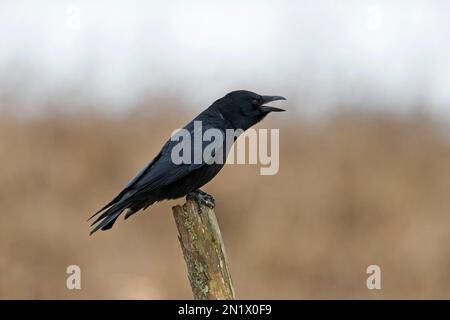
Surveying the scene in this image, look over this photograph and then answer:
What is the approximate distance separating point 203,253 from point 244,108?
7.49 feet

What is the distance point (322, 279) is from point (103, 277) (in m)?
2.43

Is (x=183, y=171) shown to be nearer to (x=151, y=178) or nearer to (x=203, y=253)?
(x=151, y=178)

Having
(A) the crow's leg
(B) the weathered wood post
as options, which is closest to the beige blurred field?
(A) the crow's leg

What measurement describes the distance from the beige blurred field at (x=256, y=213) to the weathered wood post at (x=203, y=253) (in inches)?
170

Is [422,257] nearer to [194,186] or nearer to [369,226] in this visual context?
[369,226]

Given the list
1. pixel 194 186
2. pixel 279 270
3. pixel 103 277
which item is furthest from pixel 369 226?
pixel 194 186

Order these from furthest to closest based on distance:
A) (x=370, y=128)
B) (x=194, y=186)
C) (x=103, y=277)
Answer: (x=370, y=128), (x=103, y=277), (x=194, y=186)

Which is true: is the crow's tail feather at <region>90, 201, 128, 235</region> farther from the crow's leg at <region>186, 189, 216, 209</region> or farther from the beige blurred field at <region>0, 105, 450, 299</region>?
the beige blurred field at <region>0, 105, 450, 299</region>

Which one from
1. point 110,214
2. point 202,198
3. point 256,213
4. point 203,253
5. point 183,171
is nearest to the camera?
point 203,253

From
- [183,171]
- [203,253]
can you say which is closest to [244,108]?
[183,171]

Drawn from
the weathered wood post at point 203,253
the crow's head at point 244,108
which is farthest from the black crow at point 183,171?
the weathered wood post at point 203,253

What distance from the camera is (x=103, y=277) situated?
1048 cm

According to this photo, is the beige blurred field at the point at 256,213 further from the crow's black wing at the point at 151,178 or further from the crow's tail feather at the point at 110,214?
the crow's tail feather at the point at 110,214

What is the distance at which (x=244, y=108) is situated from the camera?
7.83 meters
